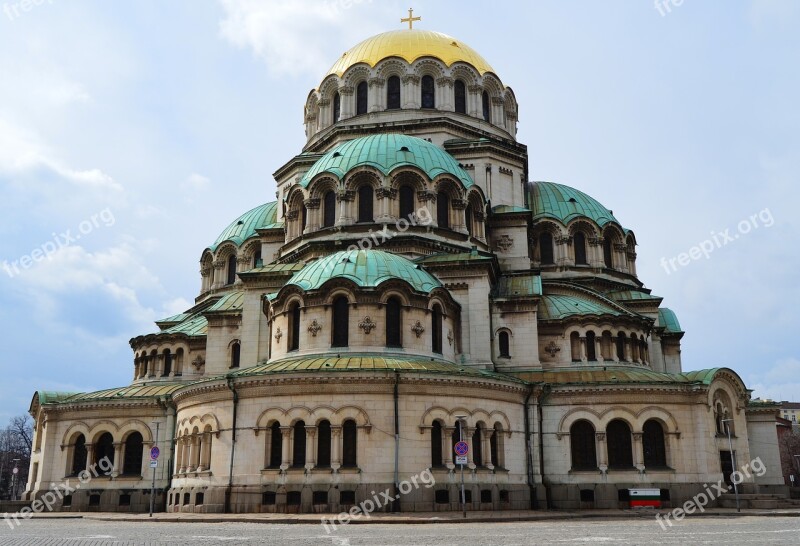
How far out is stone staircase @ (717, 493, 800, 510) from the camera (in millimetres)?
31344

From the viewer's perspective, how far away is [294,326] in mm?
33844

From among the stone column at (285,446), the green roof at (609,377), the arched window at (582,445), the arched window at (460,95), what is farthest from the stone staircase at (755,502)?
the arched window at (460,95)

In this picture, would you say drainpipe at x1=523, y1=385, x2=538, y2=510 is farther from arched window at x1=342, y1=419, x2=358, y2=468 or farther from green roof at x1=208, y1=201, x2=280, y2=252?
green roof at x1=208, y1=201, x2=280, y2=252

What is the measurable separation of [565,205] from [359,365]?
77.2ft

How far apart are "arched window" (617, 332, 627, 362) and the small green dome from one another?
401 inches

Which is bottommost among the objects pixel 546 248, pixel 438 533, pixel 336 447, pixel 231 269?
pixel 438 533

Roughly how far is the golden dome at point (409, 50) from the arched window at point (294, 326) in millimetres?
20960

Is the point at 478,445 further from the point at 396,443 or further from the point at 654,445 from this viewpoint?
the point at 654,445

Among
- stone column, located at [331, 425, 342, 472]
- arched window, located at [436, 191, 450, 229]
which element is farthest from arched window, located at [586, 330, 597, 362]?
stone column, located at [331, 425, 342, 472]

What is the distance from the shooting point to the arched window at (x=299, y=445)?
96.7 ft

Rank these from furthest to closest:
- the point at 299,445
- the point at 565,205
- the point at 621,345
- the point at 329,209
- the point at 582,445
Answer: the point at 565,205
the point at 329,209
the point at 621,345
the point at 582,445
the point at 299,445

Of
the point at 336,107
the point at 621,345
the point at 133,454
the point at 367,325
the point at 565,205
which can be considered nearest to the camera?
the point at 367,325

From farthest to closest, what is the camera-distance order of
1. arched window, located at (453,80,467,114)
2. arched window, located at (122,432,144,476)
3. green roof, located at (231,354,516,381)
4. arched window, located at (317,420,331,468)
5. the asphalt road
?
arched window, located at (453,80,467,114) → arched window, located at (122,432,144,476) → green roof, located at (231,354,516,381) → arched window, located at (317,420,331,468) → the asphalt road

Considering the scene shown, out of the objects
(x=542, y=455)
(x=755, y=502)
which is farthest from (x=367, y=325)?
(x=755, y=502)
